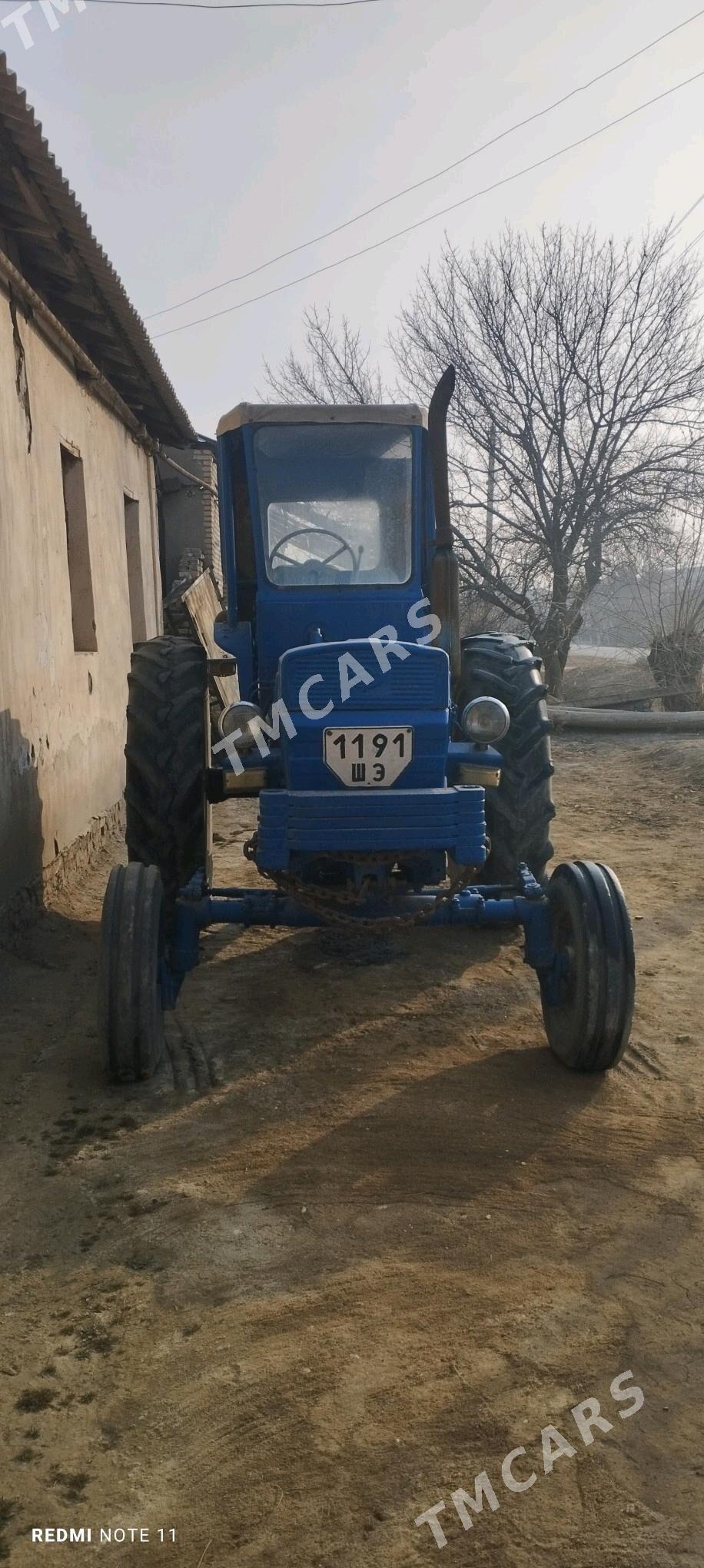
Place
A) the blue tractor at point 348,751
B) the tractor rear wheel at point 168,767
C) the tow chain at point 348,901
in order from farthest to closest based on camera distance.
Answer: the tractor rear wheel at point 168,767 < the tow chain at point 348,901 < the blue tractor at point 348,751

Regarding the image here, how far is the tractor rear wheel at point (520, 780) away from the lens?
15.9ft

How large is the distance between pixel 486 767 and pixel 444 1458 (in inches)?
103

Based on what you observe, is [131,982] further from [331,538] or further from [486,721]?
[331,538]

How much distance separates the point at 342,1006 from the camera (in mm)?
4449

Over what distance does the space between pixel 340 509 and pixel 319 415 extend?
1.31 feet

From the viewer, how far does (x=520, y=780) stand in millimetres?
4879

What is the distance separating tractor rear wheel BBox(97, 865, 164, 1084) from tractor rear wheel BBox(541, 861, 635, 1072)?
4.51ft

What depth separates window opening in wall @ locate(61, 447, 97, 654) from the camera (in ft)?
24.3

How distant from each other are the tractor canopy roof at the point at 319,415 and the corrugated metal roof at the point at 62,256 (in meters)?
1.64

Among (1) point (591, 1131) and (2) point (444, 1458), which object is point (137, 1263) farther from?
(1) point (591, 1131)

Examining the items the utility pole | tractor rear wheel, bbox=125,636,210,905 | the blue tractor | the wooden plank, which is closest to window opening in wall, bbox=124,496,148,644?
the wooden plank

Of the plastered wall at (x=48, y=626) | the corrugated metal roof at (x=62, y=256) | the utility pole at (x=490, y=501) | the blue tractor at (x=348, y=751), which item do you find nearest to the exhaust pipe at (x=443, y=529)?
the blue tractor at (x=348, y=751)

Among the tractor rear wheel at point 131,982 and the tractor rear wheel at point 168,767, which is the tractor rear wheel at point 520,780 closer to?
the tractor rear wheel at point 168,767

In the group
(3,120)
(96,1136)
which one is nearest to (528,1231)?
(96,1136)
